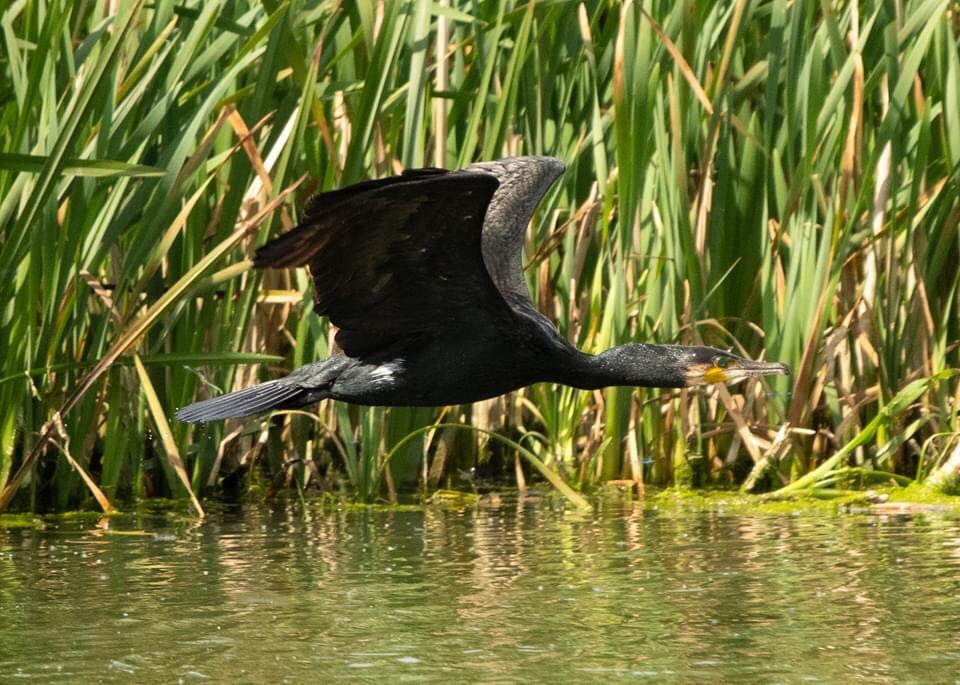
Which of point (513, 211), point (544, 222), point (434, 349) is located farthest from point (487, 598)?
point (544, 222)

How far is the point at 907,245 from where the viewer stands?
5.74m

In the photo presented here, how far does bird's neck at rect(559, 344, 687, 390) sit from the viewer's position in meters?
4.88

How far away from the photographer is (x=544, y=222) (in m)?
6.12

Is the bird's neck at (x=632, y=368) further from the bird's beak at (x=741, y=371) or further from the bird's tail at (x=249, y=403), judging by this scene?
the bird's tail at (x=249, y=403)

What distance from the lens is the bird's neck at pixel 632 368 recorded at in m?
4.88

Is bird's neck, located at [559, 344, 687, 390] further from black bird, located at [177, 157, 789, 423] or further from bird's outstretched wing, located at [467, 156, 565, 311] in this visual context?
bird's outstretched wing, located at [467, 156, 565, 311]

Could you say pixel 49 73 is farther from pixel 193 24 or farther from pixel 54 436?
pixel 54 436

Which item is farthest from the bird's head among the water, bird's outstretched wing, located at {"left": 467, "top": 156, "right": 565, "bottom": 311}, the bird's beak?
bird's outstretched wing, located at {"left": 467, "top": 156, "right": 565, "bottom": 311}

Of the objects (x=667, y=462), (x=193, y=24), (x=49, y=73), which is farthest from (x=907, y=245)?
(x=49, y=73)

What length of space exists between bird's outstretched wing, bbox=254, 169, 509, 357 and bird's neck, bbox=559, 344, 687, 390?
33 centimetres

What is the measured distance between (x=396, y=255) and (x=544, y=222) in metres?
1.78

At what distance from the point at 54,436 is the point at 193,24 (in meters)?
1.40

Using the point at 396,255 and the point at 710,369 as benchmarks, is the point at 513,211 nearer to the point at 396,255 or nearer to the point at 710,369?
the point at 710,369

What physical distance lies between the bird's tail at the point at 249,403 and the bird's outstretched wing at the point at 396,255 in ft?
0.66
